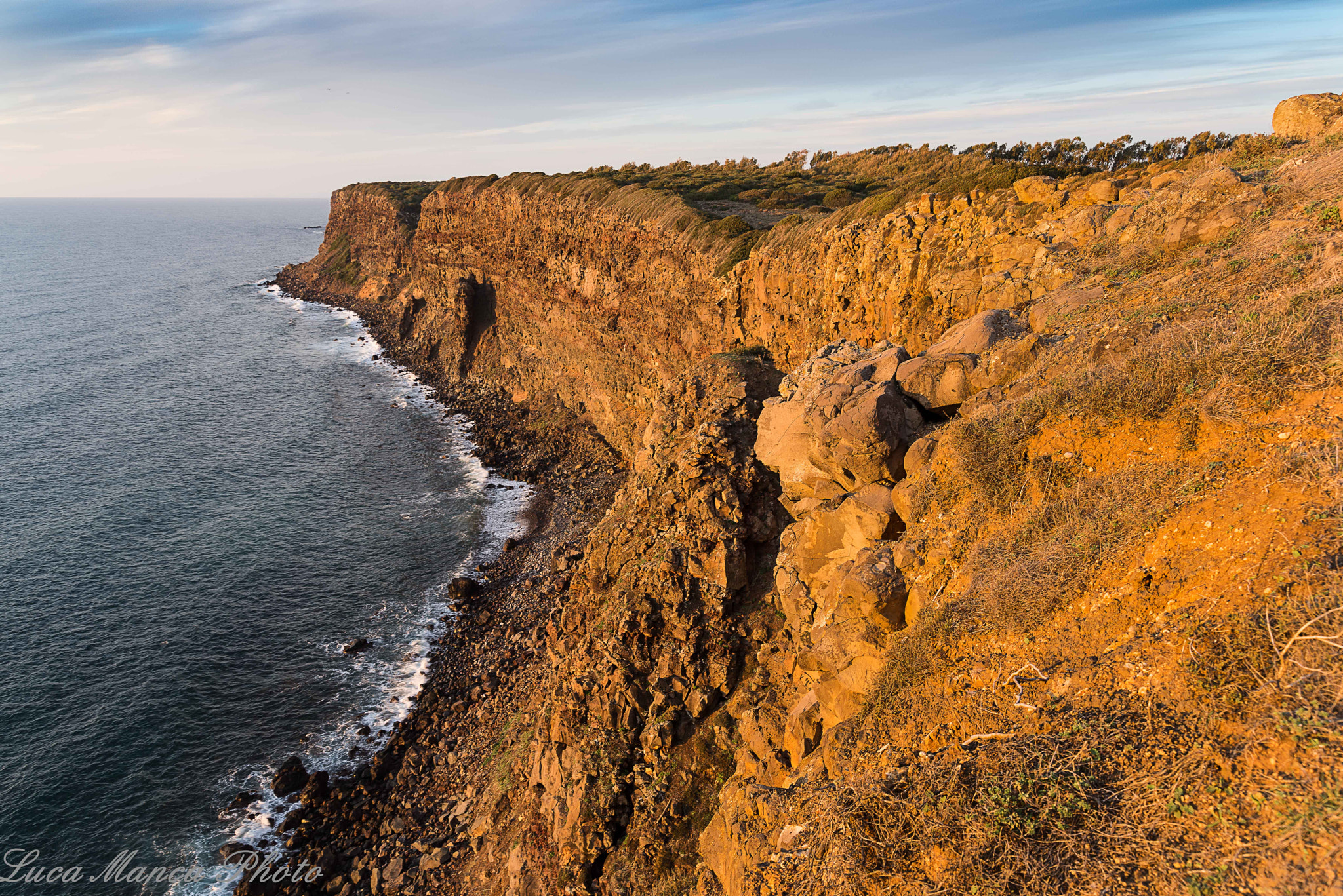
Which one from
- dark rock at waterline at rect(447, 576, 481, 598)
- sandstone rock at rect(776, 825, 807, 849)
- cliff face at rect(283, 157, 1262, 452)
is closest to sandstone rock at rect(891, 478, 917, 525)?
sandstone rock at rect(776, 825, 807, 849)

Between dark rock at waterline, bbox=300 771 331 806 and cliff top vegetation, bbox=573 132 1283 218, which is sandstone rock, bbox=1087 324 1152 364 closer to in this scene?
cliff top vegetation, bbox=573 132 1283 218

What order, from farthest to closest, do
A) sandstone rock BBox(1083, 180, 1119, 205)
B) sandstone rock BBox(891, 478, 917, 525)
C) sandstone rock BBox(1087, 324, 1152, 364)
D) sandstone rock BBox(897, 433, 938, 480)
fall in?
sandstone rock BBox(1083, 180, 1119, 205) → sandstone rock BBox(897, 433, 938, 480) → sandstone rock BBox(891, 478, 917, 525) → sandstone rock BBox(1087, 324, 1152, 364)

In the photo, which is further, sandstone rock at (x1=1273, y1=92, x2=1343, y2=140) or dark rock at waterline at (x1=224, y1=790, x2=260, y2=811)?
dark rock at waterline at (x1=224, y1=790, x2=260, y2=811)

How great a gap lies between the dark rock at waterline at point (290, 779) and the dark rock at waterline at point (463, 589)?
470 inches

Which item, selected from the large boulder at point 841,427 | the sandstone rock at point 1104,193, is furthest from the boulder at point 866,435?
the sandstone rock at point 1104,193

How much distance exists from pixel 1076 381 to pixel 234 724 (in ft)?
117

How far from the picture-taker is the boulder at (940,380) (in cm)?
1399

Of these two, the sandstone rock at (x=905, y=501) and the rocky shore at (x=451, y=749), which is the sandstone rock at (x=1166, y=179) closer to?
the sandstone rock at (x=905, y=501)

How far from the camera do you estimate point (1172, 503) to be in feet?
28.4

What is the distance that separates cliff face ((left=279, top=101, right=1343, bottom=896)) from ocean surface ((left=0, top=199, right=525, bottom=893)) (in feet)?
41.8

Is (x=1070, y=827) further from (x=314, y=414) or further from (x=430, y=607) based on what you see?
(x=314, y=414)

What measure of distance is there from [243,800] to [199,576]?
18072mm

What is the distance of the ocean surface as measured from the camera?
25828 mm

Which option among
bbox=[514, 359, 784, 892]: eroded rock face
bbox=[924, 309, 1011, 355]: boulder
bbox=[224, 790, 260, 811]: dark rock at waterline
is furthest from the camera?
bbox=[224, 790, 260, 811]: dark rock at waterline
